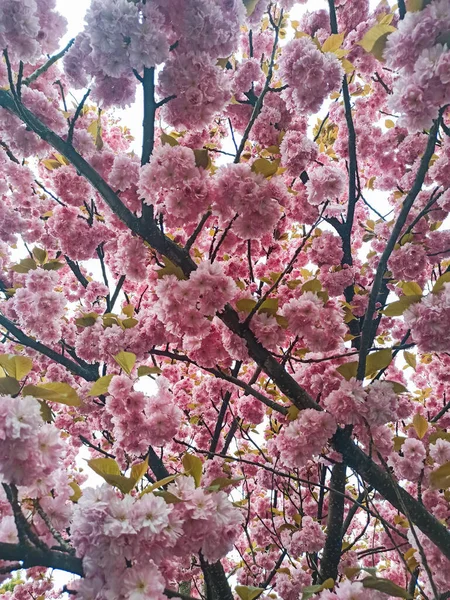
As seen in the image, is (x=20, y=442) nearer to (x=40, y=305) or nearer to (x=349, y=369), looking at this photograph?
(x=349, y=369)

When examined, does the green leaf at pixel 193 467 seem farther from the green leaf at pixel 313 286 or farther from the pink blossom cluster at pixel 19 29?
the pink blossom cluster at pixel 19 29

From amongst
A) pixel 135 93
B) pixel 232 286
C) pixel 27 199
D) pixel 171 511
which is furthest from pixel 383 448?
pixel 27 199

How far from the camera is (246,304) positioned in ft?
8.88

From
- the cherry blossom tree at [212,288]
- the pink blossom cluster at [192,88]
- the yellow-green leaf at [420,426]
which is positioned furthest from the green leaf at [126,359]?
the yellow-green leaf at [420,426]

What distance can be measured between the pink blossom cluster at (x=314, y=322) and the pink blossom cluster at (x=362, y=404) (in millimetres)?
367

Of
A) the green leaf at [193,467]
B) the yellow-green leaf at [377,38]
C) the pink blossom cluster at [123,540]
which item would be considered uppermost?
the yellow-green leaf at [377,38]

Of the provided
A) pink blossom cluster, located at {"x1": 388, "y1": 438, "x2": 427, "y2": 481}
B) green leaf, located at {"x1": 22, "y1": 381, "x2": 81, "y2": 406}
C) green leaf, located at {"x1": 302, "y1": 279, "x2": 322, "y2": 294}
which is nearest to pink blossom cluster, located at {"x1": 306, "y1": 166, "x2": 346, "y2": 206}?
green leaf, located at {"x1": 302, "y1": 279, "x2": 322, "y2": 294}

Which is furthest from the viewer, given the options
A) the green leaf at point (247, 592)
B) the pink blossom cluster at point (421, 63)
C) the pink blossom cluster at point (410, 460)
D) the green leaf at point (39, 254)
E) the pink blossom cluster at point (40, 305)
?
A: the green leaf at point (39, 254)

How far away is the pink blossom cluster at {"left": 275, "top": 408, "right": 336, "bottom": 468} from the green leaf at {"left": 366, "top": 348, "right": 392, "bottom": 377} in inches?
16.6

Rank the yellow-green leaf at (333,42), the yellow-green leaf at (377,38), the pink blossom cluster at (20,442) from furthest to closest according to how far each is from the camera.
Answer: the yellow-green leaf at (333,42)
the yellow-green leaf at (377,38)
the pink blossom cluster at (20,442)

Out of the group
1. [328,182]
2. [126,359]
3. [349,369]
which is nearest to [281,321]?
[349,369]

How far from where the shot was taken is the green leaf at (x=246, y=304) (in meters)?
2.69

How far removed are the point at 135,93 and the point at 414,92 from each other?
65.9 inches

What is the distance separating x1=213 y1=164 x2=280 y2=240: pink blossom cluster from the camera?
2.46m
